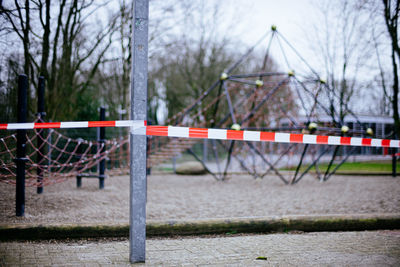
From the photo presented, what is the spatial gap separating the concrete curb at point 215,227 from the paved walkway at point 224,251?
108 millimetres

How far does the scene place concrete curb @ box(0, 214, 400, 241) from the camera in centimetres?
403

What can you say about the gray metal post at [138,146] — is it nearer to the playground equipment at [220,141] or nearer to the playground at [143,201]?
the playground at [143,201]

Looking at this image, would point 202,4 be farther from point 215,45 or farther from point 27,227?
point 27,227

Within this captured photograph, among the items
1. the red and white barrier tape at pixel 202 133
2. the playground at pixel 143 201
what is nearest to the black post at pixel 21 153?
the playground at pixel 143 201

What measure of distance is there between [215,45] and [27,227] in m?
19.9

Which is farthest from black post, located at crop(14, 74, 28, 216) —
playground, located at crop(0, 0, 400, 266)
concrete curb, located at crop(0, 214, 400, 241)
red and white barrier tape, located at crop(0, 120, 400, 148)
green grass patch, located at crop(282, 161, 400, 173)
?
green grass patch, located at crop(282, 161, 400, 173)

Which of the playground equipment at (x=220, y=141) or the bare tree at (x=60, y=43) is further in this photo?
the bare tree at (x=60, y=43)

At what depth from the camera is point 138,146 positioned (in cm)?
326

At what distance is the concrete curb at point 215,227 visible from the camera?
403 centimetres

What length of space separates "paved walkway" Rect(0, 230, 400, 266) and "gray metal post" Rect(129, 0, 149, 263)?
217 mm

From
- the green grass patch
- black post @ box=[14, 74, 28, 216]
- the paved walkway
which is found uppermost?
black post @ box=[14, 74, 28, 216]

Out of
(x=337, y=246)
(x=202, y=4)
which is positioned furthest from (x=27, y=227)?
(x=202, y=4)

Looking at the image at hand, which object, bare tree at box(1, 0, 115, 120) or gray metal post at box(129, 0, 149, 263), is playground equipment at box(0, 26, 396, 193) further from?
gray metal post at box(129, 0, 149, 263)

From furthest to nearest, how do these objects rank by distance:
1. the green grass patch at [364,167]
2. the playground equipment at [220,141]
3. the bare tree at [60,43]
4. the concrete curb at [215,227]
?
the green grass patch at [364,167] < the bare tree at [60,43] < the playground equipment at [220,141] < the concrete curb at [215,227]
